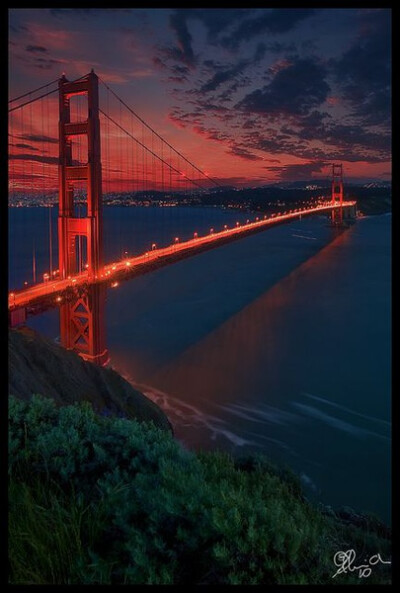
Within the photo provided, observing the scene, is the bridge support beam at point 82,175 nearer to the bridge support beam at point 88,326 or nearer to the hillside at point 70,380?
the bridge support beam at point 88,326

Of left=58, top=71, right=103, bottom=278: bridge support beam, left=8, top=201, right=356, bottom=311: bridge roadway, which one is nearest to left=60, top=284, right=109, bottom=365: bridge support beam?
left=8, top=201, right=356, bottom=311: bridge roadway

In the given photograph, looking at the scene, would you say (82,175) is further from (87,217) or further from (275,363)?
(275,363)

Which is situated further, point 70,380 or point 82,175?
point 82,175

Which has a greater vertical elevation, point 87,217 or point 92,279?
point 87,217

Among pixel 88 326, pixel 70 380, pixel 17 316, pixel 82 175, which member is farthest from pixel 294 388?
pixel 82 175

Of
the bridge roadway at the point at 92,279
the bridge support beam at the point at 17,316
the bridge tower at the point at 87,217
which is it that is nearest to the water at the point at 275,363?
the bridge tower at the point at 87,217

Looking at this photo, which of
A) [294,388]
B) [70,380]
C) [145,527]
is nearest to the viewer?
[145,527]
